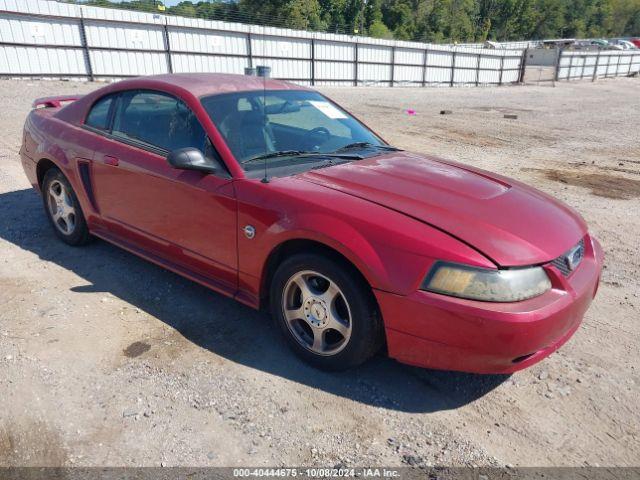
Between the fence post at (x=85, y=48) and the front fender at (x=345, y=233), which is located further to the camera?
the fence post at (x=85, y=48)

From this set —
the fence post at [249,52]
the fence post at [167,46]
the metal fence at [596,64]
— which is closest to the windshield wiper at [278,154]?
the fence post at [167,46]

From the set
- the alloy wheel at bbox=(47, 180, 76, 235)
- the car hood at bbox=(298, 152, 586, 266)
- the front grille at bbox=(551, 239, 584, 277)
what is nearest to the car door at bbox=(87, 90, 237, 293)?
the alloy wheel at bbox=(47, 180, 76, 235)

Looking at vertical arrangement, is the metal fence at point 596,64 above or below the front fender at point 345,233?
below

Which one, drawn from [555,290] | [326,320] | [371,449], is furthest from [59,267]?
[555,290]

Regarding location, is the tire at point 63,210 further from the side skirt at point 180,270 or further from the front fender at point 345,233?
the front fender at point 345,233

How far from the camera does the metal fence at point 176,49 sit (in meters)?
17.4

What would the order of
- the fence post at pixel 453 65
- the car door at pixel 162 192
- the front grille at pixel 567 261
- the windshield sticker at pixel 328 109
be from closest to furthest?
the front grille at pixel 567 261
the car door at pixel 162 192
the windshield sticker at pixel 328 109
the fence post at pixel 453 65

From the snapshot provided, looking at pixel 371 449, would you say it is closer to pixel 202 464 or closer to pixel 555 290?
pixel 202 464

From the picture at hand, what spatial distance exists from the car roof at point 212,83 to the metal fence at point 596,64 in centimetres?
3931

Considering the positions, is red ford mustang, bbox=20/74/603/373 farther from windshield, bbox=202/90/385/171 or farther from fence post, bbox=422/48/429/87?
fence post, bbox=422/48/429/87

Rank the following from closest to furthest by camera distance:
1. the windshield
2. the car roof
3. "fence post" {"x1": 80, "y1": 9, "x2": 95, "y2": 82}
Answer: the windshield
the car roof
"fence post" {"x1": 80, "y1": 9, "x2": 95, "y2": 82}

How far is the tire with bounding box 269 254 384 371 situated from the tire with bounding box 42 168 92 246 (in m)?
2.35

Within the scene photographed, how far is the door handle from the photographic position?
12.3 feet

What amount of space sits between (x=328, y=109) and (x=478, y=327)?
7.79 feet
